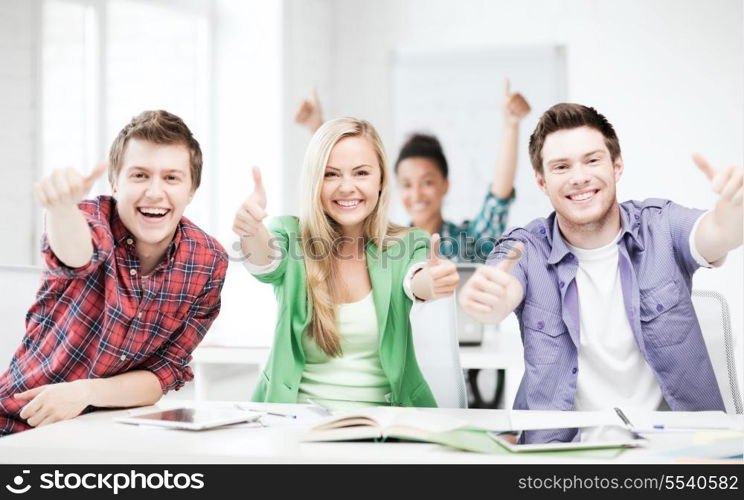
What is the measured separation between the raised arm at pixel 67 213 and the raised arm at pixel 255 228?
0.31 meters

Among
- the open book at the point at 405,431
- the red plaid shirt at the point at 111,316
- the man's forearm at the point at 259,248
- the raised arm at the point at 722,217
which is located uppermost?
the raised arm at the point at 722,217

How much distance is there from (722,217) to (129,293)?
1.17m

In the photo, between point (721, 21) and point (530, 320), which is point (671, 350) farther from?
point (721, 21)

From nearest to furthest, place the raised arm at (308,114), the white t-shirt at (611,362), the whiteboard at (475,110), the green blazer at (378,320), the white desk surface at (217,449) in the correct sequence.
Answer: the white desk surface at (217,449) → the white t-shirt at (611,362) → the green blazer at (378,320) → the raised arm at (308,114) → the whiteboard at (475,110)

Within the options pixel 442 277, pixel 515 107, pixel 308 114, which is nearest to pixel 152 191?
pixel 442 277

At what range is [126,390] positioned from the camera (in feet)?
4.91

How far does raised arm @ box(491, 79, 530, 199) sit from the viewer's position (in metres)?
4.30

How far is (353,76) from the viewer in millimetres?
4703

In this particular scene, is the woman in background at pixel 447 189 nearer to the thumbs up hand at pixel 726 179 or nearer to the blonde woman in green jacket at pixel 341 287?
the blonde woman in green jacket at pixel 341 287

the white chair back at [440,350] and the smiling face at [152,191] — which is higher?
the smiling face at [152,191]

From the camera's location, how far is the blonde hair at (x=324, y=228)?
1746 millimetres

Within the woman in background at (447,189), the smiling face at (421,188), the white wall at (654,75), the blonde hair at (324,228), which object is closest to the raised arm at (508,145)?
the woman in background at (447,189)

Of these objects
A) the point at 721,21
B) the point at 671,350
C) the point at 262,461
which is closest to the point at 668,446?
the point at 671,350

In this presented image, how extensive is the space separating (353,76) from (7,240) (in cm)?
227
